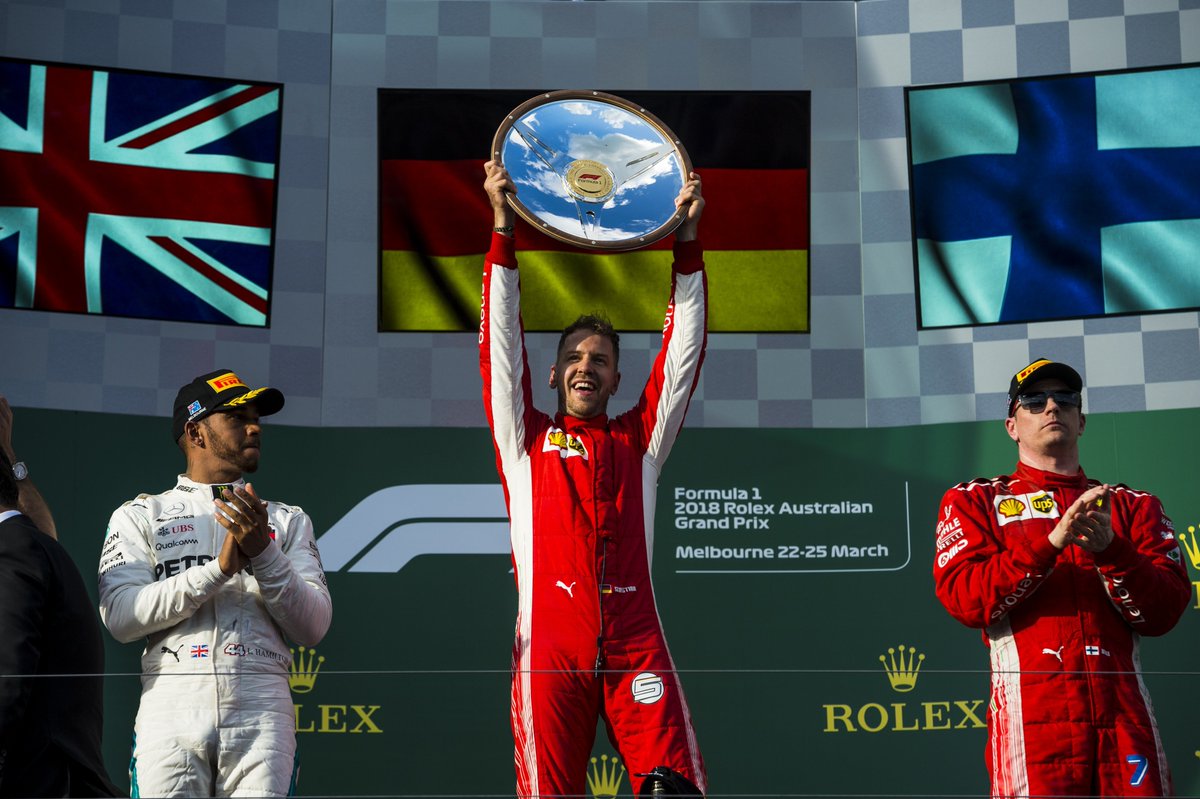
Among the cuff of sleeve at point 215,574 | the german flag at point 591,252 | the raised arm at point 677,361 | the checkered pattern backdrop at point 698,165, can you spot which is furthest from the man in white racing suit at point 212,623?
the german flag at point 591,252

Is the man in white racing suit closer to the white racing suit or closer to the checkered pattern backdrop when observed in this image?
the white racing suit

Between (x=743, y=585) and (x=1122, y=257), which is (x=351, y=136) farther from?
(x=1122, y=257)

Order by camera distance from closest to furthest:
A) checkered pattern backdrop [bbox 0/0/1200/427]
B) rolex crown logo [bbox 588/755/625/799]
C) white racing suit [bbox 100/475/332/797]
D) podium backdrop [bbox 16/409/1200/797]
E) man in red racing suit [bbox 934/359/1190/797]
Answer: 1. white racing suit [bbox 100/475/332/797]
2. man in red racing suit [bbox 934/359/1190/797]
3. rolex crown logo [bbox 588/755/625/799]
4. podium backdrop [bbox 16/409/1200/797]
5. checkered pattern backdrop [bbox 0/0/1200/427]

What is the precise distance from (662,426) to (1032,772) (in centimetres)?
101

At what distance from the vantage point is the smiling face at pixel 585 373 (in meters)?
3.37

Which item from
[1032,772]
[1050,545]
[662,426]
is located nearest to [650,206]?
[662,426]

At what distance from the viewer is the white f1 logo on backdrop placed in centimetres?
461

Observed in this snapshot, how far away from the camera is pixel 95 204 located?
468cm

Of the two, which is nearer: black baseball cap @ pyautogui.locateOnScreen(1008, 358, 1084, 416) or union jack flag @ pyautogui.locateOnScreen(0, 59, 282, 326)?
black baseball cap @ pyautogui.locateOnScreen(1008, 358, 1084, 416)

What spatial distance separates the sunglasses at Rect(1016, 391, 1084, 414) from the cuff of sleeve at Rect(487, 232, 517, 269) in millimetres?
1095

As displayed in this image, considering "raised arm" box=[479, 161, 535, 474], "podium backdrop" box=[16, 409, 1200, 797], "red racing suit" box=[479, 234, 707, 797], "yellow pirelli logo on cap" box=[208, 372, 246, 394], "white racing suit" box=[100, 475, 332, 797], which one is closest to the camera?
"white racing suit" box=[100, 475, 332, 797]

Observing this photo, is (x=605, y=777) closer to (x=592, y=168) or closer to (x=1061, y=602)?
(x=1061, y=602)

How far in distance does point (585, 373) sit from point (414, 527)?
1.42 meters

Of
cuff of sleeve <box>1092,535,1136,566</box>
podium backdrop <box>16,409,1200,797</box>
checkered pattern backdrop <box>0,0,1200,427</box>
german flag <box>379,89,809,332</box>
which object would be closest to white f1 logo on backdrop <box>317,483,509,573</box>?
podium backdrop <box>16,409,1200,797</box>
